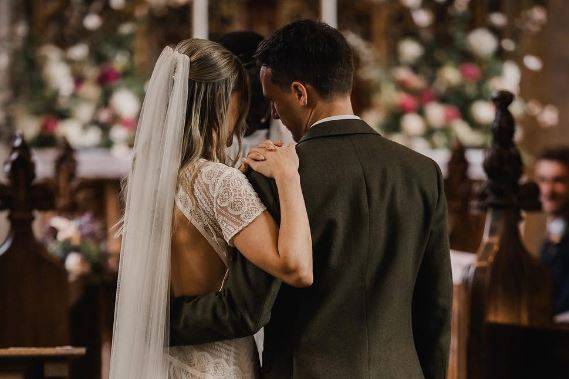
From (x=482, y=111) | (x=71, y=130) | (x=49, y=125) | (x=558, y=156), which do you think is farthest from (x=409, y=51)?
(x=49, y=125)

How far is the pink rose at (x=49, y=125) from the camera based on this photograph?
7.20 meters

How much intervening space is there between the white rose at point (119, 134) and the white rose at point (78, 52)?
21.6 inches

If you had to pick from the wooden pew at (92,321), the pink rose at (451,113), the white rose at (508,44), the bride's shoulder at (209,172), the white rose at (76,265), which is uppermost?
the bride's shoulder at (209,172)

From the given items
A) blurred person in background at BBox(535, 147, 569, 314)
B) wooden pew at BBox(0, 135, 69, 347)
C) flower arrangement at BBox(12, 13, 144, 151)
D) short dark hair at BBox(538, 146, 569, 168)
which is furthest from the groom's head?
flower arrangement at BBox(12, 13, 144, 151)

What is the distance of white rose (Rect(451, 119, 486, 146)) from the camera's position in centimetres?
735

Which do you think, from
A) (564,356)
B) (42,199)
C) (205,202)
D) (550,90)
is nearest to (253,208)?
(205,202)

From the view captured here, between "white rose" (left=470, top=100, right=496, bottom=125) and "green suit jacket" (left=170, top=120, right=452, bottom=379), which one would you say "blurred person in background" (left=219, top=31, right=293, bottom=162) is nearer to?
"green suit jacket" (left=170, top=120, right=452, bottom=379)

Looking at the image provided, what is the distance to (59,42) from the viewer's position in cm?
736

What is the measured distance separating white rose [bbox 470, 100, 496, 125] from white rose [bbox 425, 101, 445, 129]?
0.74ft

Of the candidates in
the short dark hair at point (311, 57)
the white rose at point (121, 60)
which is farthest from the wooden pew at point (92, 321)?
the white rose at point (121, 60)

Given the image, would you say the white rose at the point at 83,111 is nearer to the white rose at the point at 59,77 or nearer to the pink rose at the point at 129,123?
the white rose at the point at 59,77

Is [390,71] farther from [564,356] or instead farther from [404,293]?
[404,293]

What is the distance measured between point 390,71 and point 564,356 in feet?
12.0

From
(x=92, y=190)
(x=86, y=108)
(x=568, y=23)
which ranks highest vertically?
(x=568, y=23)
